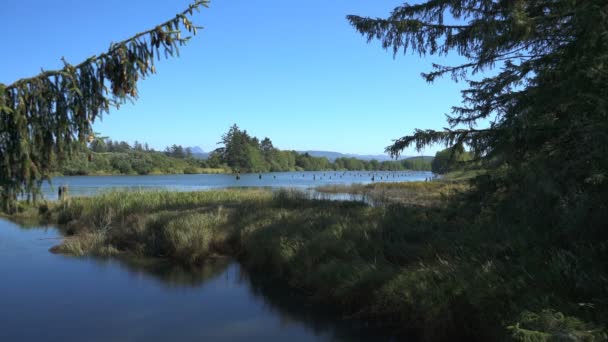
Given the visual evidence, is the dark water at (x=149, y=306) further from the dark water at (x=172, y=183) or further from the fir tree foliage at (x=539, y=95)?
the dark water at (x=172, y=183)

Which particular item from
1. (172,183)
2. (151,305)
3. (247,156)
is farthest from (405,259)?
(247,156)

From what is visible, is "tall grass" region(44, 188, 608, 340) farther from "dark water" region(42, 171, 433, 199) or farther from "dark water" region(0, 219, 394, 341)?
"dark water" region(42, 171, 433, 199)

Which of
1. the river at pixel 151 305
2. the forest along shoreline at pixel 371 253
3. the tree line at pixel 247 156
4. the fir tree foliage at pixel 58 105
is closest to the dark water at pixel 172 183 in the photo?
the forest along shoreline at pixel 371 253

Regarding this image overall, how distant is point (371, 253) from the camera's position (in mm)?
7797

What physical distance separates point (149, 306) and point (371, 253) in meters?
4.36

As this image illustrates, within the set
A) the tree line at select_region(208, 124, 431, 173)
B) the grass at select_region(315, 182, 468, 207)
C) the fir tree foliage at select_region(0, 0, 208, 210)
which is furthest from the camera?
the tree line at select_region(208, 124, 431, 173)

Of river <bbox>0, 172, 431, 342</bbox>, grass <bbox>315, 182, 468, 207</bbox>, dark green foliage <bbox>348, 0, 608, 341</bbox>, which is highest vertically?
dark green foliage <bbox>348, 0, 608, 341</bbox>

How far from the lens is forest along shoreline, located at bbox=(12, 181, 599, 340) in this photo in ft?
16.5

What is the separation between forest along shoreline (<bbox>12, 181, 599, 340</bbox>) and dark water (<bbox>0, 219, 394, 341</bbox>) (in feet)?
1.70

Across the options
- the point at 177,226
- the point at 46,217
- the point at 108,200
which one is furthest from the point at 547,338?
the point at 46,217

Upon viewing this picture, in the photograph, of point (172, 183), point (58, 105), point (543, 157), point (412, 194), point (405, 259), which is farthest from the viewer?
→ point (172, 183)

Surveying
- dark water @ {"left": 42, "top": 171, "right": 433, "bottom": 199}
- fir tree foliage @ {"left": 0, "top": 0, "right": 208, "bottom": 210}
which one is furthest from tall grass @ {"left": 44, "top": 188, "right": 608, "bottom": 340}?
dark water @ {"left": 42, "top": 171, "right": 433, "bottom": 199}

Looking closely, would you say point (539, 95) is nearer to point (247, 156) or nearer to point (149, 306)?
point (149, 306)

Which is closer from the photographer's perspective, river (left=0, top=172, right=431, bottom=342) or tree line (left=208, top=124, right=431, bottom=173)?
river (left=0, top=172, right=431, bottom=342)
